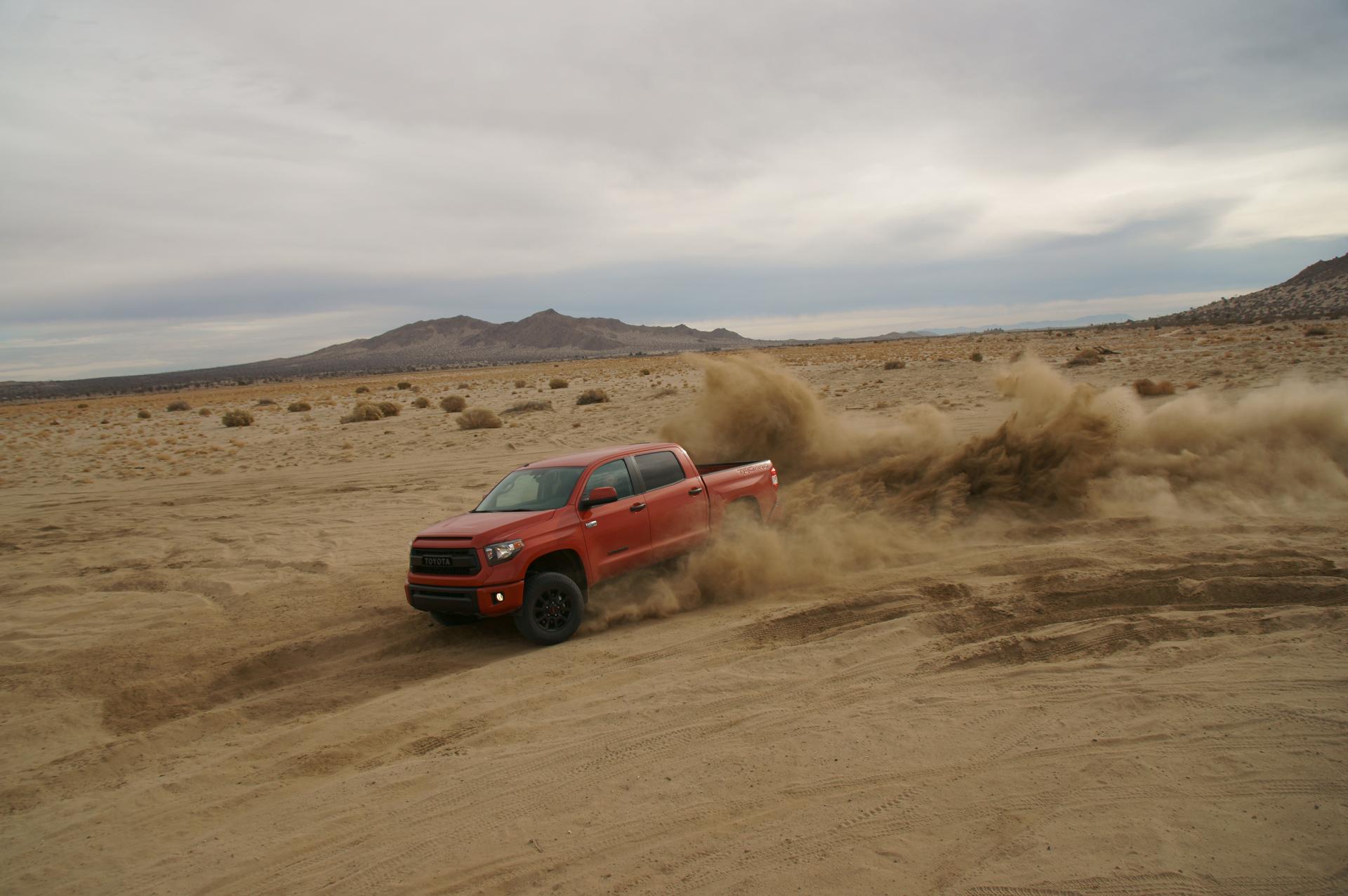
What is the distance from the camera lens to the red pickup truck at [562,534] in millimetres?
7453

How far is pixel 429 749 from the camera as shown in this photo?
18.3ft

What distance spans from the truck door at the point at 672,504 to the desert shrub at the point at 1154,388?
55.8ft

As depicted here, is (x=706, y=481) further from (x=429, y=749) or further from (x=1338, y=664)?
(x=1338, y=664)

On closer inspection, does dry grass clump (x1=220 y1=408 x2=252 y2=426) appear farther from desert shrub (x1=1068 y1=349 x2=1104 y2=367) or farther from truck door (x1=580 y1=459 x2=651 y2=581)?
desert shrub (x1=1068 y1=349 x2=1104 y2=367)

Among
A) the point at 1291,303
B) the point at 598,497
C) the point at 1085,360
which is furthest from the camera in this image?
the point at 1291,303

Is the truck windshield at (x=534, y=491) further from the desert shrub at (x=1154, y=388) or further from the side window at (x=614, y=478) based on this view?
the desert shrub at (x=1154, y=388)

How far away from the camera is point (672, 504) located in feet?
29.3

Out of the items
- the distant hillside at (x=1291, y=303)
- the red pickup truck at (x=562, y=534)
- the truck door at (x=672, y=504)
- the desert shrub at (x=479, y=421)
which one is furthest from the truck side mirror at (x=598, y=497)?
the distant hillside at (x=1291, y=303)

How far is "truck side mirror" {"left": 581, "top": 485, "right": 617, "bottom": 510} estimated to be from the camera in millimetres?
7961

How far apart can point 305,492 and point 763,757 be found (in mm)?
15283

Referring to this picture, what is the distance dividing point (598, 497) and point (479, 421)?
64.6 ft

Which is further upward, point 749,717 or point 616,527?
point 616,527

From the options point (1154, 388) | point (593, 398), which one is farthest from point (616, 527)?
point (593, 398)

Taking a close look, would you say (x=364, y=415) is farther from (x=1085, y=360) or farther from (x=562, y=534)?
(x=1085, y=360)
